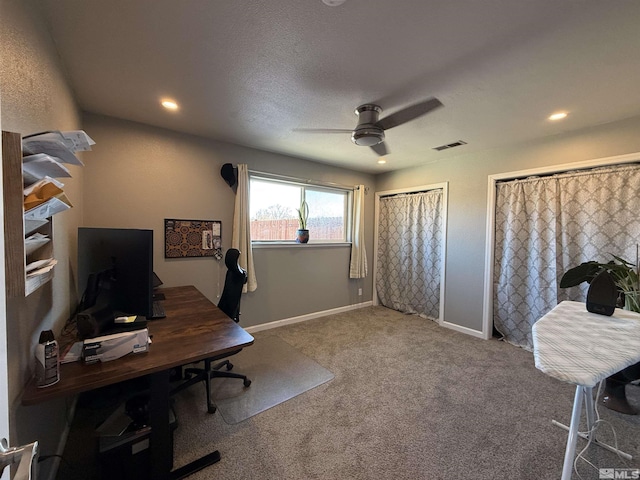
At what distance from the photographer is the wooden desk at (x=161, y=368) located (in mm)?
1042

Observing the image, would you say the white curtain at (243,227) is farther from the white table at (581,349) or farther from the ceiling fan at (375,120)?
the white table at (581,349)

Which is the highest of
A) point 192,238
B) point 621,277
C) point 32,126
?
point 32,126

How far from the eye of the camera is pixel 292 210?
385 centimetres

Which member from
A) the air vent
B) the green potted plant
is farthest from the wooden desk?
the air vent

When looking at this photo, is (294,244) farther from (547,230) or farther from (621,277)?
(621,277)

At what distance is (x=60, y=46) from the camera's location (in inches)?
60.6

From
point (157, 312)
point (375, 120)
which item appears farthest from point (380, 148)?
point (157, 312)

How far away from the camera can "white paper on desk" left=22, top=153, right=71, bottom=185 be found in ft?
2.84

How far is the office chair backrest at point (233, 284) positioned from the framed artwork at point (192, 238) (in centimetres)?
95

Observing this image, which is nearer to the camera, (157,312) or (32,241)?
(32,241)

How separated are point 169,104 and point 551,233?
398 centimetres

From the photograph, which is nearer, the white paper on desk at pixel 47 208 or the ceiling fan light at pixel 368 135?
the white paper on desk at pixel 47 208

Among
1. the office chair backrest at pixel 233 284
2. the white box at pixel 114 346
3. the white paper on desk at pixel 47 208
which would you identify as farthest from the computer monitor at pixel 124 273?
the office chair backrest at pixel 233 284

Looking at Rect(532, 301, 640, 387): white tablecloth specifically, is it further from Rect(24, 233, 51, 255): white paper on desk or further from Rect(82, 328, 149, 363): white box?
Rect(24, 233, 51, 255): white paper on desk
